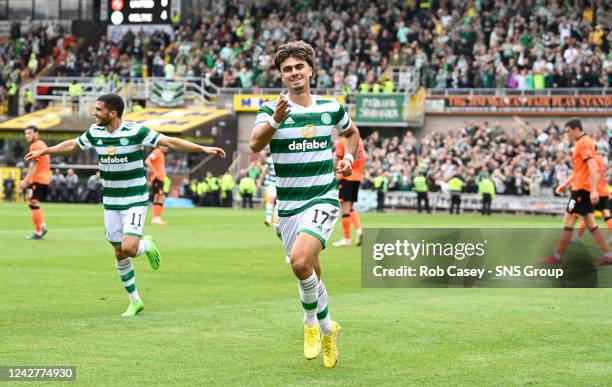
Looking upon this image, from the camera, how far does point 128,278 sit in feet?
38.3

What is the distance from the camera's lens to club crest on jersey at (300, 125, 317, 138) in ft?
28.5

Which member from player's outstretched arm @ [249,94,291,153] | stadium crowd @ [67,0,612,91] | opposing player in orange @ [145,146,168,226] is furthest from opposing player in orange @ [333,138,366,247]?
stadium crowd @ [67,0,612,91]

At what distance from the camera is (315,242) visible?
8.54 m

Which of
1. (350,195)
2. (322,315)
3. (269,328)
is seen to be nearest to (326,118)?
(322,315)

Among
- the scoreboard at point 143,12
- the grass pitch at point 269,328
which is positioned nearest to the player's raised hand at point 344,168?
the grass pitch at point 269,328

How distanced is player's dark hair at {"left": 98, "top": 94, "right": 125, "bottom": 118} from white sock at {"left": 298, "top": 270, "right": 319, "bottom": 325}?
157 inches

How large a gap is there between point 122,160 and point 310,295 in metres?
3.92

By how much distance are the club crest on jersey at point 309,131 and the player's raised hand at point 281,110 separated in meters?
0.44

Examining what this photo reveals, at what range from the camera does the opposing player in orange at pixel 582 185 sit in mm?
16688

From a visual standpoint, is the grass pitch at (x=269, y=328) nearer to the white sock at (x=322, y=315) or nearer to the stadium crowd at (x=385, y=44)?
the white sock at (x=322, y=315)

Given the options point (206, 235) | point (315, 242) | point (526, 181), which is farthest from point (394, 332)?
point (526, 181)

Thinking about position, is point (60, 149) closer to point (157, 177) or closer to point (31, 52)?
point (157, 177)

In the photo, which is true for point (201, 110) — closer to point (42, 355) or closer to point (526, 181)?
point (526, 181)

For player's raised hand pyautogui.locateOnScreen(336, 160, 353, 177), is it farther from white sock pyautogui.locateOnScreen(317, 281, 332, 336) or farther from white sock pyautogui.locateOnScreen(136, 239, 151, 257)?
white sock pyautogui.locateOnScreen(136, 239, 151, 257)
